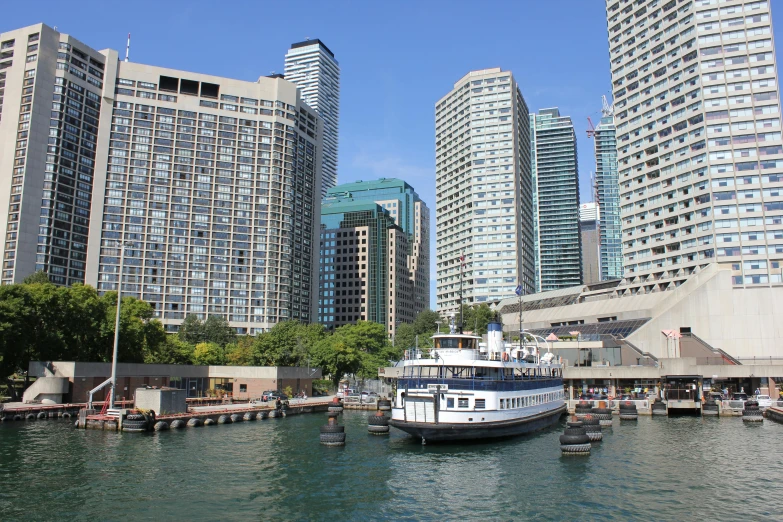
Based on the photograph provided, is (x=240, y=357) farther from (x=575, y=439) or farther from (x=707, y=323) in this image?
(x=707, y=323)

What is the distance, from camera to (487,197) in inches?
7397

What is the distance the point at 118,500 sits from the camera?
30422mm

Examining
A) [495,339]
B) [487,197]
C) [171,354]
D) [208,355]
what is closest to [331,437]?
[495,339]

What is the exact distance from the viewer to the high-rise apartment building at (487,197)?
18425cm

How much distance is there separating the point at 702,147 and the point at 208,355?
10225 cm

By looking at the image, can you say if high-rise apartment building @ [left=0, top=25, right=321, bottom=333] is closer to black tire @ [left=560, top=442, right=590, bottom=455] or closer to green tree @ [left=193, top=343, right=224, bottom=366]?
green tree @ [left=193, top=343, right=224, bottom=366]

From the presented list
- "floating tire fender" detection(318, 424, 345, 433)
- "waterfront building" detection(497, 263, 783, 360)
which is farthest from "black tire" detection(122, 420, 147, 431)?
"waterfront building" detection(497, 263, 783, 360)

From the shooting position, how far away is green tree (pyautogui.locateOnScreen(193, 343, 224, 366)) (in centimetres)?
10938

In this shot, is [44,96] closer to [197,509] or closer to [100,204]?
[100,204]

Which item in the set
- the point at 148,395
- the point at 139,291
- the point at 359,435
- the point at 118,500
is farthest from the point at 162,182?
the point at 118,500

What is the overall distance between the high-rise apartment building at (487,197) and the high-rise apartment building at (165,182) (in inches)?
1895

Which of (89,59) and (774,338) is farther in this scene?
(89,59)

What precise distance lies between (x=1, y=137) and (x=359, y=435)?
131m

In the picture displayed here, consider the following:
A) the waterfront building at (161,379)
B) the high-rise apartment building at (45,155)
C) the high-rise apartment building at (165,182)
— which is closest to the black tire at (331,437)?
the waterfront building at (161,379)
